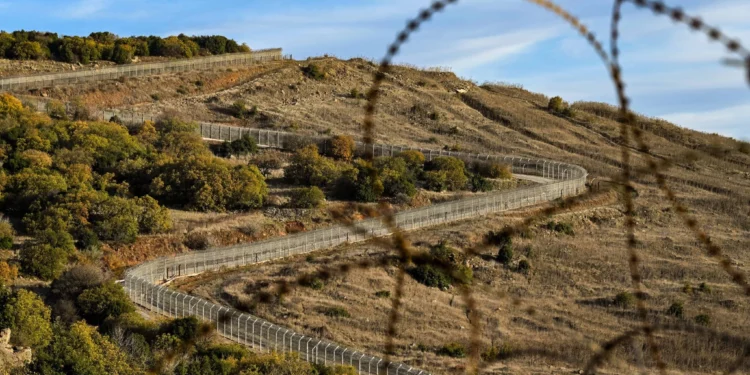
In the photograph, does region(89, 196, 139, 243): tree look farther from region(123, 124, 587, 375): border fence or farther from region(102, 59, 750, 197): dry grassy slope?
region(102, 59, 750, 197): dry grassy slope

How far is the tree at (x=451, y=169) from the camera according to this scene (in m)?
59.2

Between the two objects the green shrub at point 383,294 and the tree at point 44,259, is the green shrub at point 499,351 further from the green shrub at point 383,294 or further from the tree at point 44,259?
the tree at point 44,259

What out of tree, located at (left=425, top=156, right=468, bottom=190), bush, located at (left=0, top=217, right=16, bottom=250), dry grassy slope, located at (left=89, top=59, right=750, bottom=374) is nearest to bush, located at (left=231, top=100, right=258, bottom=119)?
dry grassy slope, located at (left=89, top=59, right=750, bottom=374)

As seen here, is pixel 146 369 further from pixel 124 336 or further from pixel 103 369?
pixel 124 336

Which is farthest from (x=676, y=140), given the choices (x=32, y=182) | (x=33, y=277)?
(x=33, y=277)

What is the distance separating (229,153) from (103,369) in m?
35.8

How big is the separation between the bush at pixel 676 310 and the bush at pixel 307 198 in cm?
1625

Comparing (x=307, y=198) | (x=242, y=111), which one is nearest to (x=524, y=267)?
(x=307, y=198)

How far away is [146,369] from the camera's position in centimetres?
2847

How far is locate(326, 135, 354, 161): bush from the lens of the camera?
6425 cm

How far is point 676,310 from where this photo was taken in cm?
4397

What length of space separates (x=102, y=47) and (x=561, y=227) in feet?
142

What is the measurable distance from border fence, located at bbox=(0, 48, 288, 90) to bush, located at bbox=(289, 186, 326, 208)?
83.2ft

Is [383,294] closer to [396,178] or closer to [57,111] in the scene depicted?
[396,178]
